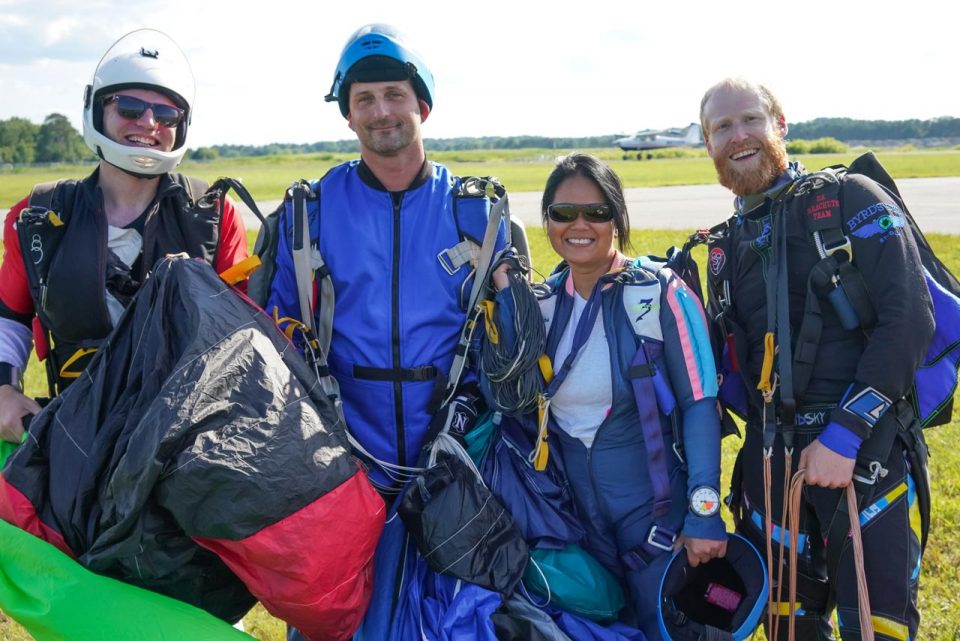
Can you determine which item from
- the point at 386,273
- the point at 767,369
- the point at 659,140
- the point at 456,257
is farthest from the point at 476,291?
the point at 659,140

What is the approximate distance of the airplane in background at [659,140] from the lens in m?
77.1

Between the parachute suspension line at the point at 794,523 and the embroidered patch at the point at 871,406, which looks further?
the parachute suspension line at the point at 794,523

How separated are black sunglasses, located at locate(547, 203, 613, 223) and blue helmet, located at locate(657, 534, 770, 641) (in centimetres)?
119

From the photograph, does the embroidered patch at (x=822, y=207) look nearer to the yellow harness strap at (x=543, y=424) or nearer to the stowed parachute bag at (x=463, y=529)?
the yellow harness strap at (x=543, y=424)

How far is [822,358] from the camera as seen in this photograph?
2619 mm

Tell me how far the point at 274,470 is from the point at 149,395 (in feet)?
1.57

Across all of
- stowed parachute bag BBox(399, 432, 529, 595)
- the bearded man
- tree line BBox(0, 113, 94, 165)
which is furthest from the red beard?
tree line BBox(0, 113, 94, 165)

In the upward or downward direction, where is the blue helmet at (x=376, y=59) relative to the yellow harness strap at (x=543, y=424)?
upward

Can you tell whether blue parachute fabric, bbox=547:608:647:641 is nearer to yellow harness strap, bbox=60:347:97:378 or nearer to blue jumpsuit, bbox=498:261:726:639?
blue jumpsuit, bbox=498:261:726:639

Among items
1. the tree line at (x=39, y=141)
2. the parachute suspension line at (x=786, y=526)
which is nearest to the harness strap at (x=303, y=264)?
the parachute suspension line at (x=786, y=526)

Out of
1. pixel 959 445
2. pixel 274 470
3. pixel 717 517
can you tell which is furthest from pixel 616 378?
pixel 959 445

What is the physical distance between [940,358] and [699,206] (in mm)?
18130

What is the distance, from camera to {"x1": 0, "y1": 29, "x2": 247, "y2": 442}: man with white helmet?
2.79 metres

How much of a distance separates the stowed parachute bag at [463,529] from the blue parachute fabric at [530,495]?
0.21 feet
